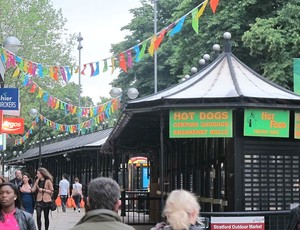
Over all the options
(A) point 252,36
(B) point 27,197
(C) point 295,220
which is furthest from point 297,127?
(A) point 252,36

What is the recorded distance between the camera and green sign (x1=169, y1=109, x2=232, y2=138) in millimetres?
13641

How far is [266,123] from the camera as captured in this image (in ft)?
45.5

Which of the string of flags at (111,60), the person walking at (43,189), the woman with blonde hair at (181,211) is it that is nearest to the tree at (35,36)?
the string of flags at (111,60)

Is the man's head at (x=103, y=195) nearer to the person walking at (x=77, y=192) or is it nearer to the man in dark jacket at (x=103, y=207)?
the man in dark jacket at (x=103, y=207)

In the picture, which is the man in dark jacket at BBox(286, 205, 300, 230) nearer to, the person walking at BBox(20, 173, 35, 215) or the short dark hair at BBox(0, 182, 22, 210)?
the short dark hair at BBox(0, 182, 22, 210)

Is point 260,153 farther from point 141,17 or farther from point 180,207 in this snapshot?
point 141,17

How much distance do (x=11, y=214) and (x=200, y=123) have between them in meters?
6.49

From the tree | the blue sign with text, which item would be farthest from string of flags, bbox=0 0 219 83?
the tree

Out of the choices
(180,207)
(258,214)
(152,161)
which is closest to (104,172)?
(152,161)

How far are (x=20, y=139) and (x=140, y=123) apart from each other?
3695cm

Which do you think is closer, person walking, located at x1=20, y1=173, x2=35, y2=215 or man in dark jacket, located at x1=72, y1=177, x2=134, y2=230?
man in dark jacket, located at x1=72, y1=177, x2=134, y2=230

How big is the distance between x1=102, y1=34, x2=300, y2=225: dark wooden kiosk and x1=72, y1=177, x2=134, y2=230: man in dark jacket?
28.2ft

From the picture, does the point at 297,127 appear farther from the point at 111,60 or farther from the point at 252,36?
the point at 252,36

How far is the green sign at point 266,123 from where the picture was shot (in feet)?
45.0
